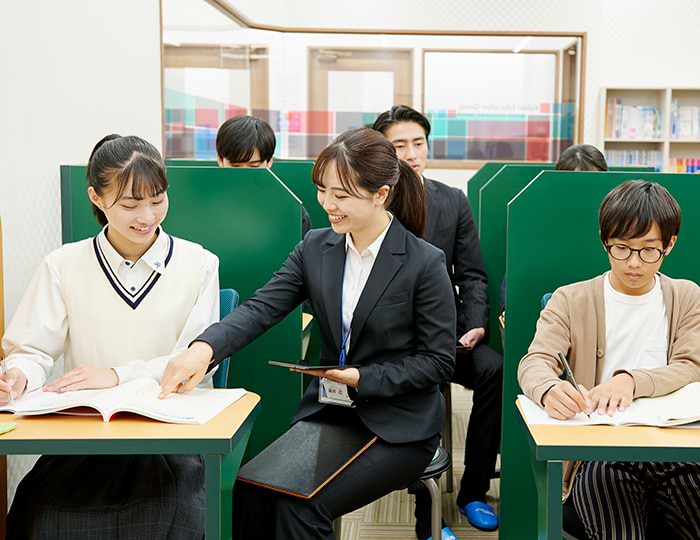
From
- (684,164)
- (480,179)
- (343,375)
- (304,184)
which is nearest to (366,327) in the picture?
(343,375)

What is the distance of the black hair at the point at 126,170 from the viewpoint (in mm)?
1979

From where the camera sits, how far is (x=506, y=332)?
2287 millimetres

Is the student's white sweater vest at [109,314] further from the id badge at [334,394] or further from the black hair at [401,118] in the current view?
the black hair at [401,118]

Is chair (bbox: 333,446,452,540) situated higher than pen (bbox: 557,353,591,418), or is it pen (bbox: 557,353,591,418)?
pen (bbox: 557,353,591,418)

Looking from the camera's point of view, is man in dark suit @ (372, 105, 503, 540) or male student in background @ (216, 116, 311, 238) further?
male student in background @ (216, 116, 311, 238)

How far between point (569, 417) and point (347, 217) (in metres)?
0.68

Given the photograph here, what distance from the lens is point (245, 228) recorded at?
2484 mm

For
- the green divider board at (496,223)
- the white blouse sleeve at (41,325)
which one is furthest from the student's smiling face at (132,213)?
the green divider board at (496,223)

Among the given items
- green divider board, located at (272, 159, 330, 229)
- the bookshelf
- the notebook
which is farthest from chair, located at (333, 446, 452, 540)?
the bookshelf

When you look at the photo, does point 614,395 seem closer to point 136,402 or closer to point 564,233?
point 564,233

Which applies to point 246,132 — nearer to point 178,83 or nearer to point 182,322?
point 182,322

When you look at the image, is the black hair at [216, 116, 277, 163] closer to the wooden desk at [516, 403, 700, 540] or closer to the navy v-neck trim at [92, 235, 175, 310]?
the navy v-neck trim at [92, 235, 175, 310]

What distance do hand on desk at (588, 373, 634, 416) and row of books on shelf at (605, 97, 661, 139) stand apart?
6187 mm

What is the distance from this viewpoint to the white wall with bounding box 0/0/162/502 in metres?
2.35
